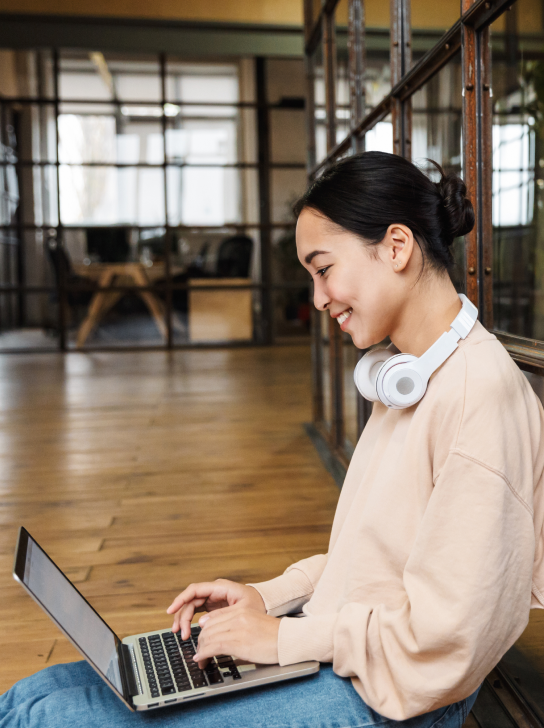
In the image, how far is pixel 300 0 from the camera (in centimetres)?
709

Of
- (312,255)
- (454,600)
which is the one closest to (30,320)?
(312,255)

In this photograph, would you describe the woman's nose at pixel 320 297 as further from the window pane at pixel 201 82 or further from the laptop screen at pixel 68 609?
the window pane at pixel 201 82

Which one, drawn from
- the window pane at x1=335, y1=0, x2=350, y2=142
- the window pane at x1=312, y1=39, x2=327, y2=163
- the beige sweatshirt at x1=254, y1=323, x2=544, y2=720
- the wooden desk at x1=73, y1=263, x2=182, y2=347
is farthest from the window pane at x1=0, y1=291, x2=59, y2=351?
the beige sweatshirt at x1=254, y1=323, x2=544, y2=720

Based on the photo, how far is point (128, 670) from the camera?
880mm

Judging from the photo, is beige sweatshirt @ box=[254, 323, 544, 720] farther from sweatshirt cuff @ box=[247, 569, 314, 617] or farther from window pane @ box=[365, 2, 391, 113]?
window pane @ box=[365, 2, 391, 113]

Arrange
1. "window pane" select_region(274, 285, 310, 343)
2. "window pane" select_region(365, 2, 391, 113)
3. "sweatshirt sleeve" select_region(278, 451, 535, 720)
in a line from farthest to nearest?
"window pane" select_region(274, 285, 310, 343), "window pane" select_region(365, 2, 391, 113), "sweatshirt sleeve" select_region(278, 451, 535, 720)

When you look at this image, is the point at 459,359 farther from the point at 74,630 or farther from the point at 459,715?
the point at 74,630

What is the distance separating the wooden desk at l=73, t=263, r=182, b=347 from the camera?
7262 millimetres

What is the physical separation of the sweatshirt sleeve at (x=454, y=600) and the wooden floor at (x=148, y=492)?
3.05 ft

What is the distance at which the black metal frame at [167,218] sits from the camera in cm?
706

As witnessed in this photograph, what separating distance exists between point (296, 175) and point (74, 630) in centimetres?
711

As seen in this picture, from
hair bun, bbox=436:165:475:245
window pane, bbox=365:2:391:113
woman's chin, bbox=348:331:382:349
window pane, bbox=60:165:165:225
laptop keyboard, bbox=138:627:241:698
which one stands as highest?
window pane, bbox=60:165:165:225

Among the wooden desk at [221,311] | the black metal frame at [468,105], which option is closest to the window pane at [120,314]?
the wooden desk at [221,311]

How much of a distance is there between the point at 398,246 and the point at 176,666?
58 centimetres
